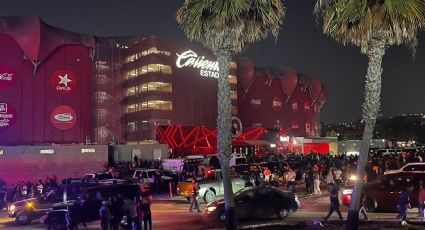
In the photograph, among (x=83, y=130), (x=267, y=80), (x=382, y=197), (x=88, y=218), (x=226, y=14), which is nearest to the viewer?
(x=226, y=14)

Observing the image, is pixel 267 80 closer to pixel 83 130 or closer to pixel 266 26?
pixel 83 130

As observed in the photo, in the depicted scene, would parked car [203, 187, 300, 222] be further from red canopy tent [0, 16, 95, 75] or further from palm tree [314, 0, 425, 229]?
red canopy tent [0, 16, 95, 75]

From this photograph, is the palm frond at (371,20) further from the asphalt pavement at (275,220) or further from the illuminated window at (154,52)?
the illuminated window at (154,52)

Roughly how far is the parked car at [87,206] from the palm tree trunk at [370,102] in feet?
24.6

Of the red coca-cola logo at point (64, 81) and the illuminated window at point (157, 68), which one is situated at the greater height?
the illuminated window at point (157, 68)

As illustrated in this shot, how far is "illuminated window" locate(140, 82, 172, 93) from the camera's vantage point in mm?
74688

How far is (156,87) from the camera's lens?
248 feet

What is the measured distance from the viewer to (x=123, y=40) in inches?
3150

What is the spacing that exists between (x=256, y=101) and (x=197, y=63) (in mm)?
23091

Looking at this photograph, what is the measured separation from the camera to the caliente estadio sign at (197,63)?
7644 centimetres

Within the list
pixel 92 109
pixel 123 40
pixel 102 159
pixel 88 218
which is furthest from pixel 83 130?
pixel 88 218

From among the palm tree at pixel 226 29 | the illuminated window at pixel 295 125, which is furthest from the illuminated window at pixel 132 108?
the palm tree at pixel 226 29

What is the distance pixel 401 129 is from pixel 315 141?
51.2 m

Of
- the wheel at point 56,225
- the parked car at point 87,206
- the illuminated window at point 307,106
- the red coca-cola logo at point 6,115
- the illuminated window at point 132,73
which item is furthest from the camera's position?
the illuminated window at point 307,106
